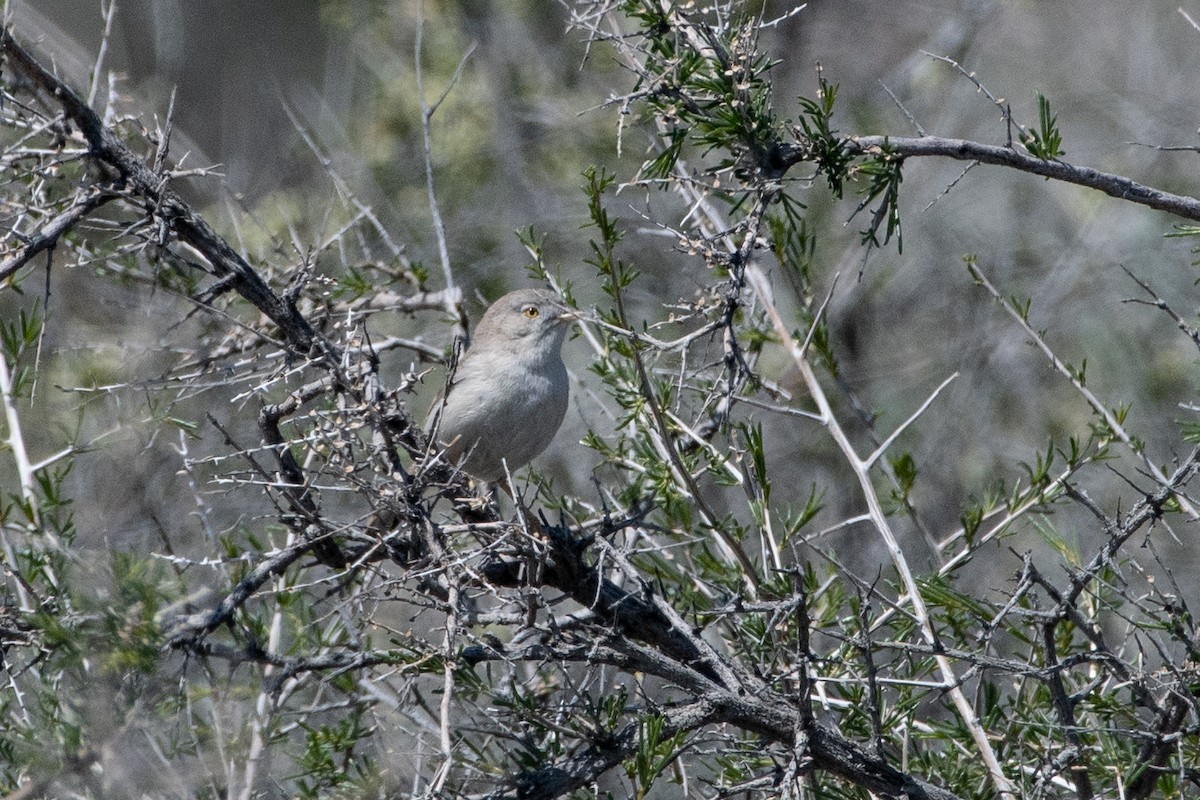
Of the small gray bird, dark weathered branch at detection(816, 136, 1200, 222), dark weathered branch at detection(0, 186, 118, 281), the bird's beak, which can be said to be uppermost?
dark weathered branch at detection(816, 136, 1200, 222)

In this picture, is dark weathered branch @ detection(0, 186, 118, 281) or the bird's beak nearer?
dark weathered branch @ detection(0, 186, 118, 281)

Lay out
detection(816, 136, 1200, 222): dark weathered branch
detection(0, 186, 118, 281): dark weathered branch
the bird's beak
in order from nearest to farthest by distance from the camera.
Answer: detection(0, 186, 118, 281): dark weathered branch, detection(816, 136, 1200, 222): dark weathered branch, the bird's beak

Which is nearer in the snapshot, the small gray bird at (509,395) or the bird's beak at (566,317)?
the bird's beak at (566,317)

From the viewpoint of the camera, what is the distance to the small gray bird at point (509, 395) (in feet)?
16.2

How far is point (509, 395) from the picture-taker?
497 centimetres

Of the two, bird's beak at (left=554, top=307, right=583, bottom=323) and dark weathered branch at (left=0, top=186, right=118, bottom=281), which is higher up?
dark weathered branch at (left=0, top=186, right=118, bottom=281)

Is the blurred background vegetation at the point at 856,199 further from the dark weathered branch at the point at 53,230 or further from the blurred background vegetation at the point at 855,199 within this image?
the dark weathered branch at the point at 53,230

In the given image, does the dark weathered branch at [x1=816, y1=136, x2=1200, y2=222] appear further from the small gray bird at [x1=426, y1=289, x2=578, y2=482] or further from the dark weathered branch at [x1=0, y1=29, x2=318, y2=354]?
the small gray bird at [x1=426, y1=289, x2=578, y2=482]

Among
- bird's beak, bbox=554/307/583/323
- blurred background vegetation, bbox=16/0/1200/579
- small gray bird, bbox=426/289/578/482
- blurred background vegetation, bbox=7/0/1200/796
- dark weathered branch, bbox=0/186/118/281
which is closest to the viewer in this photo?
dark weathered branch, bbox=0/186/118/281

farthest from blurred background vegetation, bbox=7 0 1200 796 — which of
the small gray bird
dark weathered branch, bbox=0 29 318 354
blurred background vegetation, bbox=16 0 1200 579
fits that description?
dark weathered branch, bbox=0 29 318 354

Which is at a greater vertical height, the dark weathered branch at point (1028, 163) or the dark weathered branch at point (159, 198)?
the dark weathered branch at point (1028, 163)

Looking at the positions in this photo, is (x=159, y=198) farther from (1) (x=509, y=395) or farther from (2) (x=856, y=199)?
(2) (x=856, y=199)

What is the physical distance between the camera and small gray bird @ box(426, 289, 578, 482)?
195 inches

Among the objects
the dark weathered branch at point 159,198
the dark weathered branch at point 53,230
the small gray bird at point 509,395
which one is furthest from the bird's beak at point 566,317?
the dark weathered branch at point 53,230
